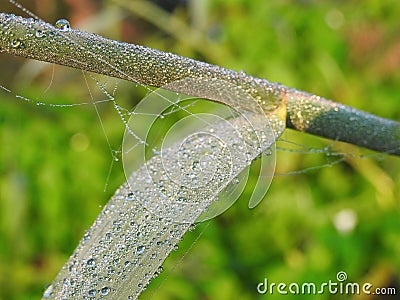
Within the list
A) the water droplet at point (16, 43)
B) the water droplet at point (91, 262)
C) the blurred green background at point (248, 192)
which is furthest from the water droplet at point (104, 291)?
the blurred green background at point (248, 192)

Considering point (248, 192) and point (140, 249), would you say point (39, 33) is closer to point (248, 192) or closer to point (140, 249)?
point (140, 249)

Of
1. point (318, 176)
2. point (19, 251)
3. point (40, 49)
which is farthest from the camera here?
point (318, 176)

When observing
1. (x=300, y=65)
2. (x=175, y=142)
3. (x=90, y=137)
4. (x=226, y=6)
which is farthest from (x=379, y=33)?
(x=175, y=142)

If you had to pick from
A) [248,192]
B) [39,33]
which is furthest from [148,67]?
[248,192]

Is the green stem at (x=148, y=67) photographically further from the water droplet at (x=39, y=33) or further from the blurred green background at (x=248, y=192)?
the blurred green background at (x=248, y=192)

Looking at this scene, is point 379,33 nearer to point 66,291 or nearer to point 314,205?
point 314,205

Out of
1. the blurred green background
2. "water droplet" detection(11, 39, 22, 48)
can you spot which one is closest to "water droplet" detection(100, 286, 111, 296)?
"water droplet" detection(11, 39, 22, 48)
